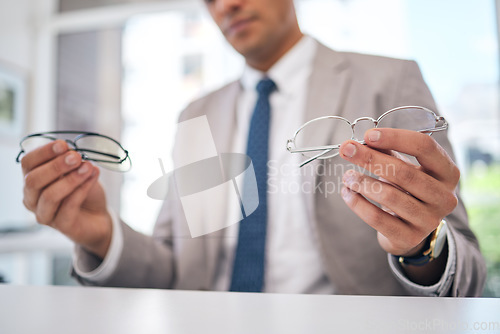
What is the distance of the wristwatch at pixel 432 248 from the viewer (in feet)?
0.98

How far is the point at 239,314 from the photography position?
0.22 meters

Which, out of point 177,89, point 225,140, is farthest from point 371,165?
point 177,89

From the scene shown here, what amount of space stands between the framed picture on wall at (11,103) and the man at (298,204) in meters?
1.07

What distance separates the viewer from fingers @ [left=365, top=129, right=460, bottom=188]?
0.77 ft

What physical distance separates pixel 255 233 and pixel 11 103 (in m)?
1.33

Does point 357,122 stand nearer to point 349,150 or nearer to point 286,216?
point 349,150

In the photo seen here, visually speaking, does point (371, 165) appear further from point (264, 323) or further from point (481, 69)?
point (481, 69)

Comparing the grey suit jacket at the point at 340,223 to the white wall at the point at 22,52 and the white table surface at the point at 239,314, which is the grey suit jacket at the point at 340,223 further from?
the white wall at the point at 22,52

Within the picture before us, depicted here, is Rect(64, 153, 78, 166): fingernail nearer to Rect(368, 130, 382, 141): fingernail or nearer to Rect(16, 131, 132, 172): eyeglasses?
Rect(16, 131, 132, 172): eyeglasses

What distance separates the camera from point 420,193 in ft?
0.82

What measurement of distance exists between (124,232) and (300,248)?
0.23 meters

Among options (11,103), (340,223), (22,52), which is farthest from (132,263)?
(22,52)

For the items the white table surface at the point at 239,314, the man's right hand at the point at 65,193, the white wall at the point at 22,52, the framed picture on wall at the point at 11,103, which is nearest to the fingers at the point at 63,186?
the man's right hand at the point at 65,193

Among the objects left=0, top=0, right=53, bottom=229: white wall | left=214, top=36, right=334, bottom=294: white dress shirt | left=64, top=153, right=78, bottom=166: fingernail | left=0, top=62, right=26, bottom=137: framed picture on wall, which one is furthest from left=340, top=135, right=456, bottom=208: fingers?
left=0, top=62, right=26, bottom=137: framed picture on wall
